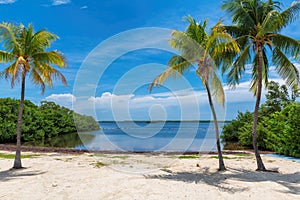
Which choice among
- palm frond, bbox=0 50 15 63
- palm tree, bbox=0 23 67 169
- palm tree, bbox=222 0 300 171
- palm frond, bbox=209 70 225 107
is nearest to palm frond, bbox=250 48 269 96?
palm tree, bbox=222 0 300 171

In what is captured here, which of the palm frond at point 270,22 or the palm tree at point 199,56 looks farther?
the palm tree at point 199,56

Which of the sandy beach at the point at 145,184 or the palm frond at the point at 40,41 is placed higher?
the palm frond at the point at 40,41

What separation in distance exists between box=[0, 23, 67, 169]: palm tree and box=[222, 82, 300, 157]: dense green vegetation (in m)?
10.6

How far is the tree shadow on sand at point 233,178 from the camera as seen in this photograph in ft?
23.2

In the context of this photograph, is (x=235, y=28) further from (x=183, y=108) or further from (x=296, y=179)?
(x=296, y=179)

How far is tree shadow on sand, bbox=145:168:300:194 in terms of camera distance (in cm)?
706

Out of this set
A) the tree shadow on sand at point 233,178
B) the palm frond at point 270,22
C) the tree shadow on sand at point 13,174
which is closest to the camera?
the tree shadow on sand at point 233,178

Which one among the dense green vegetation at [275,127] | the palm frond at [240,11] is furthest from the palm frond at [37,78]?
the dense green vegetation at [275,127]

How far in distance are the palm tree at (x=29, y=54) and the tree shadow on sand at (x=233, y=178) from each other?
588 centimetres

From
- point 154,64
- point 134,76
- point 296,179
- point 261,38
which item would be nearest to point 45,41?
point 134,76

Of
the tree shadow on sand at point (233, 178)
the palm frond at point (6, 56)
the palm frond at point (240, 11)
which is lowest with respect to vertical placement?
the tree shadow on sand at point (233, 178)

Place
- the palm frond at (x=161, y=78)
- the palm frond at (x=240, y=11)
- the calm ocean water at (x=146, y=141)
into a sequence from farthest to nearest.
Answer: the calm ocean water at (x=146, y=141) < the palm frond at (x=240, y=11) < the palm frond at (x=161, y=78)

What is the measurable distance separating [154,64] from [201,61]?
2145mm

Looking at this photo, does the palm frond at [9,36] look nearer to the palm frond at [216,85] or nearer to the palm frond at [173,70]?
the palm frond at [173,70]
